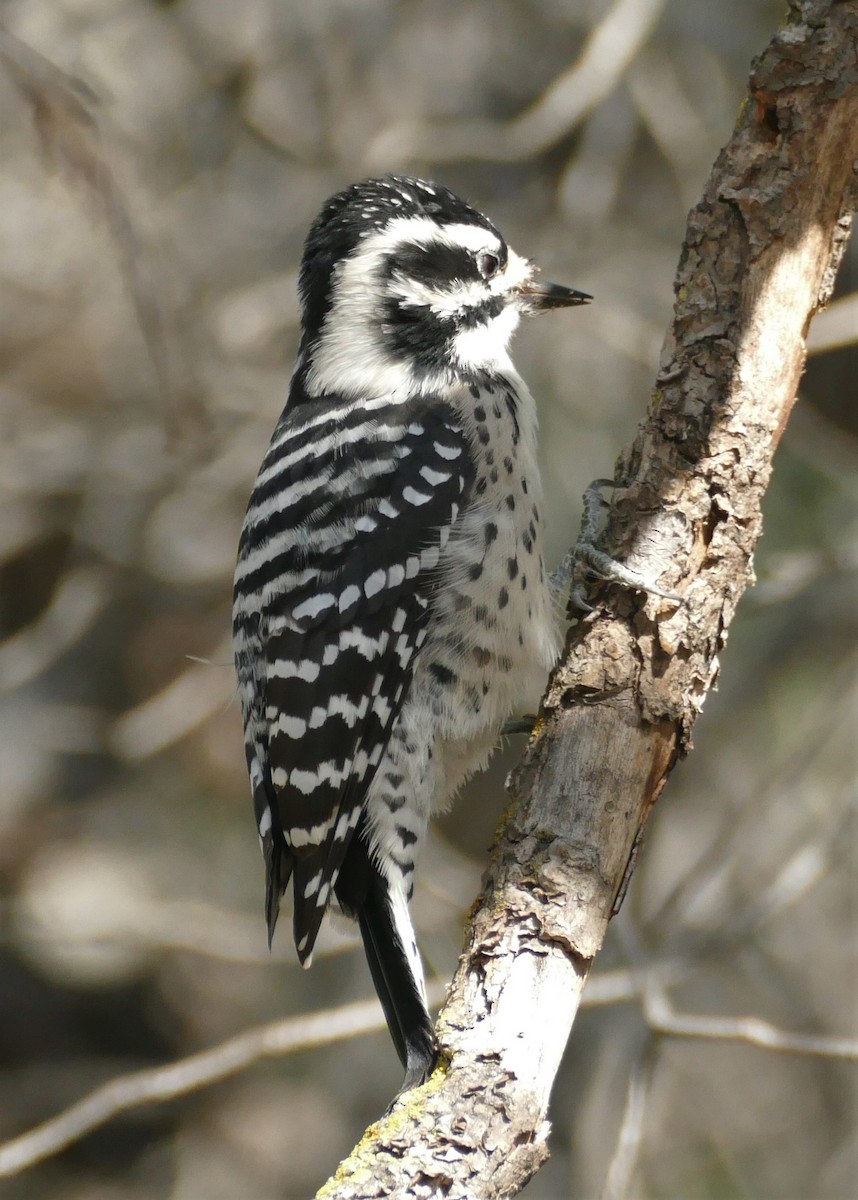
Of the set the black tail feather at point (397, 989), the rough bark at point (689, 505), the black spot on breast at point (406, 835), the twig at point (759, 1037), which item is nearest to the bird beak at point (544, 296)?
the rough bark at point (689, 505)

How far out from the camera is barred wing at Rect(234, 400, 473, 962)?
307 centimetres

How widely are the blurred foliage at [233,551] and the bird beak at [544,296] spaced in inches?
66.7

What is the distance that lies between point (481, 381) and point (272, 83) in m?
3.23

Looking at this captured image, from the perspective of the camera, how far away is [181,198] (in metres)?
5.87

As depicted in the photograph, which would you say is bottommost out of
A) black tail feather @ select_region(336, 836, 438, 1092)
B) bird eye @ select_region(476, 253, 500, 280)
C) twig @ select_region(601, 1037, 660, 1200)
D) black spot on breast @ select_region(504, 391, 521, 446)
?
twig @ select_region(601, 1037, 660, 1200)

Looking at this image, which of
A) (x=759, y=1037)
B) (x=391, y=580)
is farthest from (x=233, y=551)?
(x=759, y=1037)

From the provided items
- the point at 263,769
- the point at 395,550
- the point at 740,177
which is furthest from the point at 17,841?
the point at 740,177

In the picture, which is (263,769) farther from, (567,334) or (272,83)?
(272,83)

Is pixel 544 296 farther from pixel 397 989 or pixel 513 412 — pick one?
pixel 397 989

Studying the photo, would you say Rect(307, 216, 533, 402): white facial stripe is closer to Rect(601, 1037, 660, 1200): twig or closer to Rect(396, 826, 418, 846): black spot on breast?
Rect(396, 826, 418, 846): black spot on breast

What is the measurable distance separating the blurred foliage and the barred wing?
202 centimetres

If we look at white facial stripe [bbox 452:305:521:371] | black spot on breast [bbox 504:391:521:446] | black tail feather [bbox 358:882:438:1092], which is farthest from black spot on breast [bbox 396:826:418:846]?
white facial stripe [bbox 452:305:521:371]

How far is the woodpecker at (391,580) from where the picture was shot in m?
3.09

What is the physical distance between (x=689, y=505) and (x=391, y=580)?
2.61ft
